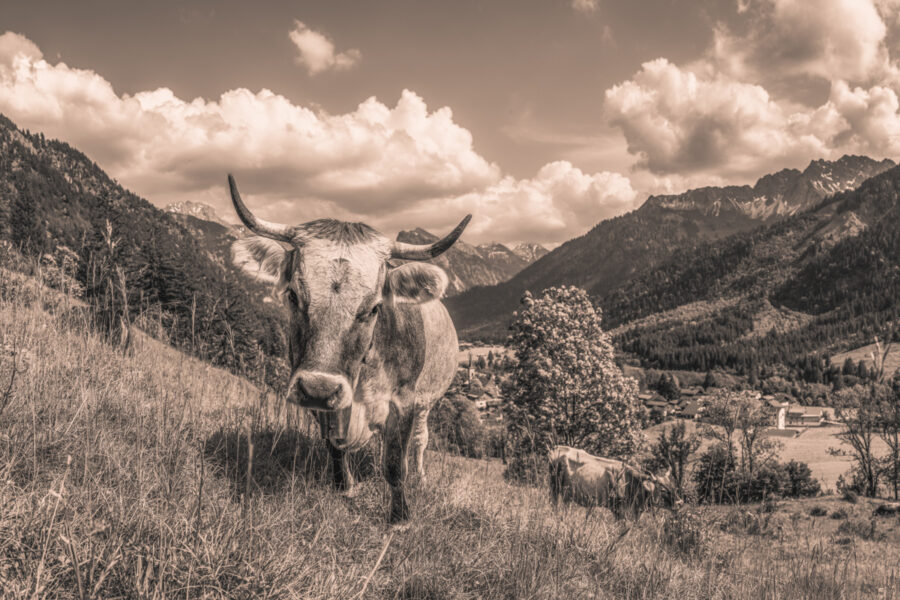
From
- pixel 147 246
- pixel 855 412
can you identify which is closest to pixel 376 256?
pixel 147 246

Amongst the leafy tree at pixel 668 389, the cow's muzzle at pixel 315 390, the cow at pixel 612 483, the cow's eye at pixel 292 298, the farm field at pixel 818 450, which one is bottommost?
the farm field at pixel 818 450

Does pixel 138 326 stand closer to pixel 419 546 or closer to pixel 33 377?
pixel 33 377

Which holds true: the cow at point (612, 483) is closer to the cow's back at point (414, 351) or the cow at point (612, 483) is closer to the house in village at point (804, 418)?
the cow's back at point (414, 351)

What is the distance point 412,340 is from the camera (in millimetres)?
5695

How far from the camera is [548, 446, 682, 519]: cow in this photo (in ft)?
44.2

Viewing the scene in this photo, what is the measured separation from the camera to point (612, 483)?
15219mm

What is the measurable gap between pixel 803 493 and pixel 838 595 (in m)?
77.5

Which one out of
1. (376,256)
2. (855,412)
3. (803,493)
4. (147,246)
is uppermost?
(147,246)

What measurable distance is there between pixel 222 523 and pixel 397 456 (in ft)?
6.87

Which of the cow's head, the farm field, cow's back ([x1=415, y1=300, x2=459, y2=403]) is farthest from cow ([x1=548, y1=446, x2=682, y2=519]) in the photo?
the farm field

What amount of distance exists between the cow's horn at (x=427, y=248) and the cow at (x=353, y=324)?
0.01 meters

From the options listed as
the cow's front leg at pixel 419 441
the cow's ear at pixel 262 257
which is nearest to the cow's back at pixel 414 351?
the cow's front leg at pixel 419 441

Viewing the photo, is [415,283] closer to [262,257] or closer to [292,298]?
[292,298]

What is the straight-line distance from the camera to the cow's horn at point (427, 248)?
472 centimetres
